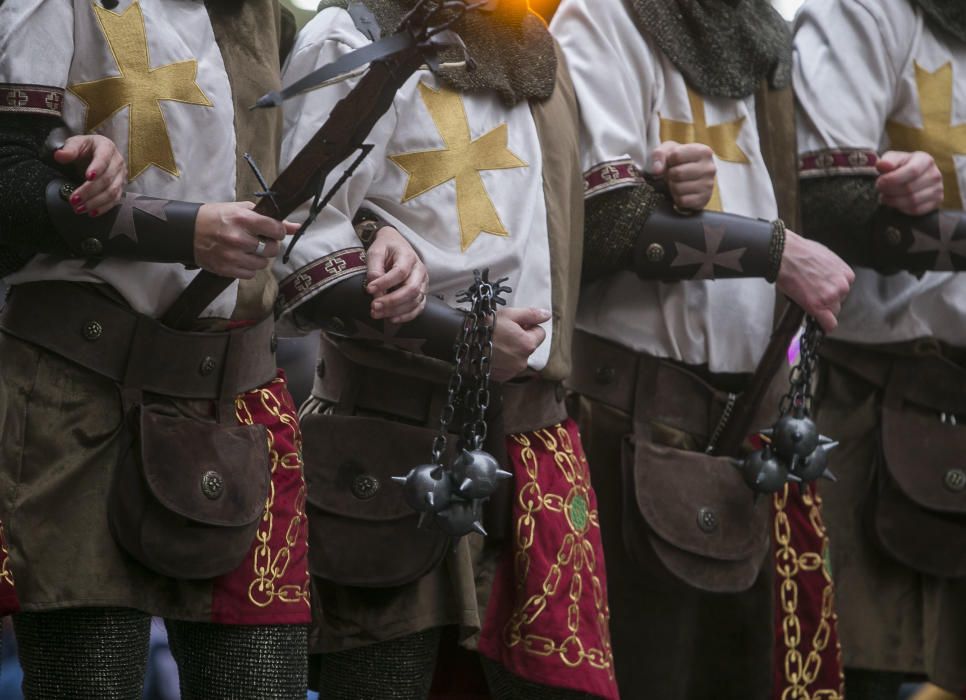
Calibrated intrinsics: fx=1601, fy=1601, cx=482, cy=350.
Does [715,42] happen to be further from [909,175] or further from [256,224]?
[256,224]

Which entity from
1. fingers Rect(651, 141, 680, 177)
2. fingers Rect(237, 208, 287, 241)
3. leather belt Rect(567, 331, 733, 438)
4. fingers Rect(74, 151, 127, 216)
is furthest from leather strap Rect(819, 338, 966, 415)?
fingers Rect(74, 151, 127, 216)

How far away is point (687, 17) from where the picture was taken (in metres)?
3.79

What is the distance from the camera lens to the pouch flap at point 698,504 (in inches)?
140

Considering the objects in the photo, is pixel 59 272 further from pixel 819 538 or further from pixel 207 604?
pixel 819 538

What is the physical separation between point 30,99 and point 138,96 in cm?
19

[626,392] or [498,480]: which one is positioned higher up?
[626,392]

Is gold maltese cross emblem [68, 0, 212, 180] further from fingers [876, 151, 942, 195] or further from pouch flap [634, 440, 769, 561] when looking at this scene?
fingers [876, 151, 942, 195]

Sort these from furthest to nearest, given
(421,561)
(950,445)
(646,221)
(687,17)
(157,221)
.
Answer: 1. (950,445)
2. (687,17)
3. (646,221)
4. (421,561)
5. (157,221)

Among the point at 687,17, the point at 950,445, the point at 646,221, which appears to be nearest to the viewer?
the point at 646,221

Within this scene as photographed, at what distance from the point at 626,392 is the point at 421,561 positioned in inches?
30.4

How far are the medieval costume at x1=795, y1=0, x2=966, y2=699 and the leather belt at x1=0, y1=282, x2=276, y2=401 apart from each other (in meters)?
1.77

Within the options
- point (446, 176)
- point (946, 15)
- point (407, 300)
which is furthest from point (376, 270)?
point (946, 15)

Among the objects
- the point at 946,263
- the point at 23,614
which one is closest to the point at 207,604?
the point at 23,614

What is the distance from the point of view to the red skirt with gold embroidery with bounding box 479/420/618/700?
10.5 ft
